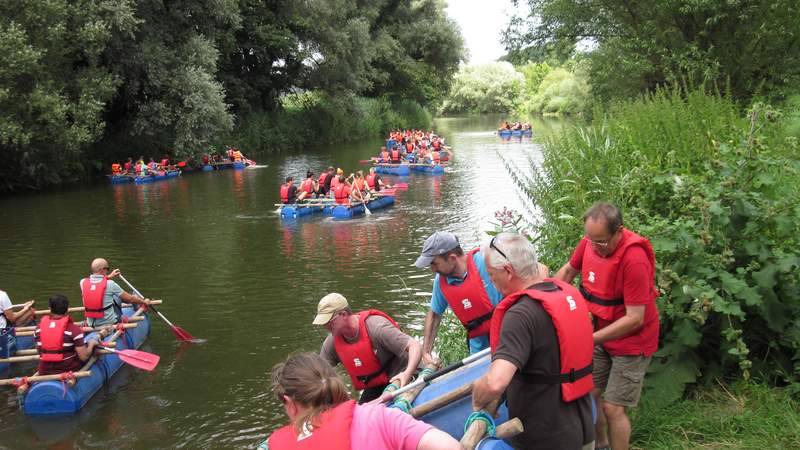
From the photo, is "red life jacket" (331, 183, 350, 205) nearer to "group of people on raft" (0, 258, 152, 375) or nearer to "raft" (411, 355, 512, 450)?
"group of people on raft" (0, 258, 152, 375)

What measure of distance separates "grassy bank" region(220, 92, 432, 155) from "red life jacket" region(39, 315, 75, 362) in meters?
25.4

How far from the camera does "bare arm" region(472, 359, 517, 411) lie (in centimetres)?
294

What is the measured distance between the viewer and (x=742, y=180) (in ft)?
17.3

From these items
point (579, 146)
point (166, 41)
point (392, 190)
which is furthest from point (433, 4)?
point (579, 146)

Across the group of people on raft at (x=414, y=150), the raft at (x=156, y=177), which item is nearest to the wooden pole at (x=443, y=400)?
the group of people on raft at (x=414, y=150)

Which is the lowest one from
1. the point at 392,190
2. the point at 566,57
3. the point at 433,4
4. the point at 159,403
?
the point at 159,403

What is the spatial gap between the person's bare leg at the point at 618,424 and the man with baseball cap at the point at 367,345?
1.22m

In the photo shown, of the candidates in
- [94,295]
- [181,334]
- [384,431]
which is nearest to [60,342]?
[94,295]

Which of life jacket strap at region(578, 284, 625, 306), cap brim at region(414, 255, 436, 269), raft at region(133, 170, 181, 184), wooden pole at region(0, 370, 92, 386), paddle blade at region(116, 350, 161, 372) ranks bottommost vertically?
paddle blade at region(116, 350, 161, 372)

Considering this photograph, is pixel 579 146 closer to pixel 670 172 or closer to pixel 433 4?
pixel 670 172

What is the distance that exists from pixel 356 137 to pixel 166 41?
20514mm

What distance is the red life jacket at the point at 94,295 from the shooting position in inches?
374

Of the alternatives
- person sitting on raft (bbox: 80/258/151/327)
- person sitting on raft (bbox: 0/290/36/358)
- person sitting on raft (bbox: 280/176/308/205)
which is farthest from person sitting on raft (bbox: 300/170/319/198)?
person sitting on raft (bbox: 0/290/36/358)

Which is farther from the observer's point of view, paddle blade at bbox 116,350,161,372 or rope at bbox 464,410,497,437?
paddle blade at bbox 116,350,161,372
